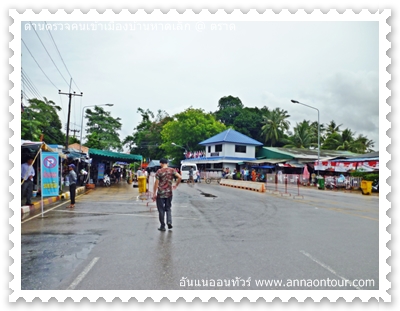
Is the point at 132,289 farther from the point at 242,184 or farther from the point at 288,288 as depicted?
the point at 242,184

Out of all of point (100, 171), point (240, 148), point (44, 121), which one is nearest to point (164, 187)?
point (100, 171)

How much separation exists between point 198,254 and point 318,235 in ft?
10.7

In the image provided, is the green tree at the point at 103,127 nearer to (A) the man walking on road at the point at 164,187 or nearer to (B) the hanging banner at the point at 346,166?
(B) the hanging banner at the point at 346,166

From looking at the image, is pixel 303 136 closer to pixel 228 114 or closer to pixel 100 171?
pixel 228 114

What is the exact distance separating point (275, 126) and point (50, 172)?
161 feet

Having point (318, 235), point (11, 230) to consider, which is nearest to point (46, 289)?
point (11, 230)

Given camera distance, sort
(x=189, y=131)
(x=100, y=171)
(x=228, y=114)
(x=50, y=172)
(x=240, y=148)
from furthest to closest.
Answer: (x=228, y=114) → (x=189, y=131) → (x=240, y=148) → (x=100, y=171) → (x=50, y=172)

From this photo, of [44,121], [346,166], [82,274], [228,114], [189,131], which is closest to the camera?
[82,274]

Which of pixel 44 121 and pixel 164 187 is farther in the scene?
pixel 44 121

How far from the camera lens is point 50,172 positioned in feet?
44.7

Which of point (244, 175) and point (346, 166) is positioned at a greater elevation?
point (346, 166)

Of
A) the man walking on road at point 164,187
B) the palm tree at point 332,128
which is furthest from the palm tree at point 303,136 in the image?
the man walking on road at point 164,187

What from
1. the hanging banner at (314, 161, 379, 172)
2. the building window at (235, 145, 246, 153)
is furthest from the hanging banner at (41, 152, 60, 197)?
the building window at (235, 145, 246, 153)

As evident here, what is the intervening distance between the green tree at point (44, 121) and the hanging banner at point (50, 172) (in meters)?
10.7
